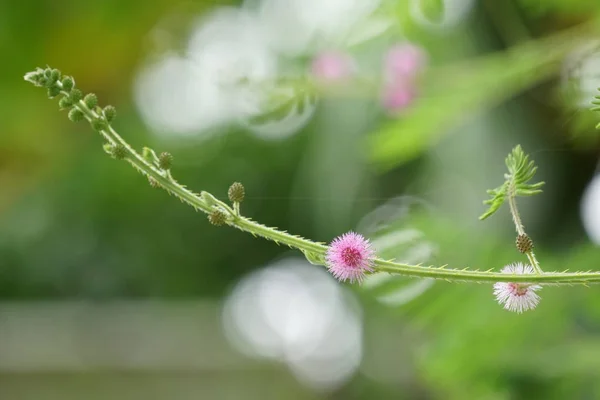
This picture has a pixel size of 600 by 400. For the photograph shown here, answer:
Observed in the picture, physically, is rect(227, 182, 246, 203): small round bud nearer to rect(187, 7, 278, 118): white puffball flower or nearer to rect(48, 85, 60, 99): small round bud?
rect(48, 85, 60, 99): small round bud

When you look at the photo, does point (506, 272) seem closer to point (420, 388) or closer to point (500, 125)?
point (500, 125)

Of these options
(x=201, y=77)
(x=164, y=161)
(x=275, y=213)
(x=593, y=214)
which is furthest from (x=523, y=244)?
(x=275, y=213)

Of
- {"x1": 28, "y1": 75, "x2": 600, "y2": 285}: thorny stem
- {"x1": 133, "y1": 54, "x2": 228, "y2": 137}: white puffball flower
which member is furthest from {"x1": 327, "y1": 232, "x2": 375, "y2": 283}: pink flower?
{"x1": 133, "y1": 54, "x2": 228, "y2": 137}: white puffball flower

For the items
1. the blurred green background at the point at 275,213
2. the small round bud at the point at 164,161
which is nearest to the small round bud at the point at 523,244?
the small round bud at the point at 164,161

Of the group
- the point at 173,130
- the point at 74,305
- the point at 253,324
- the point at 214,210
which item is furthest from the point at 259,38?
the point at 214,210

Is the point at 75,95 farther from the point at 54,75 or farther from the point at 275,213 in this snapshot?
the point at 275,213

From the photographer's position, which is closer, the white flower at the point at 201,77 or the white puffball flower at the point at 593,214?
the white puffball flower at the point at 593,214

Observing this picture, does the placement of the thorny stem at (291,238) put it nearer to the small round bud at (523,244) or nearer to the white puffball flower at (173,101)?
the small round bud at (523,244)
